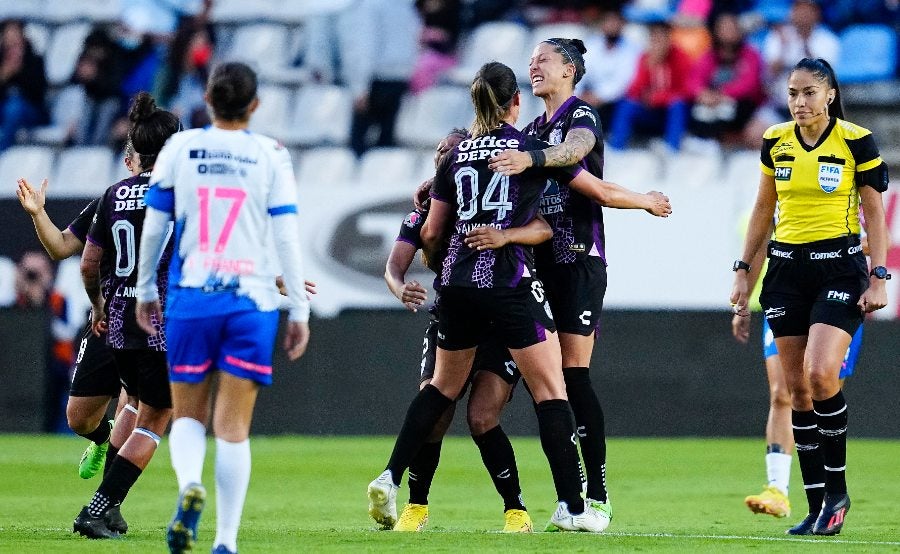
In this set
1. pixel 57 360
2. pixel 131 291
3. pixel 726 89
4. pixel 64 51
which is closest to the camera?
pixel 131 291

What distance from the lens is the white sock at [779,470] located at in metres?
8.12

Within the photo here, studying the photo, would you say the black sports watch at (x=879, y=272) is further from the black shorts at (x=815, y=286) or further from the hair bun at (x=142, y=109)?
the hair bun at (x=142, y=109)

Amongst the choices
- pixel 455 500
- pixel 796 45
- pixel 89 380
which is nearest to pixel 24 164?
pixel 796 45

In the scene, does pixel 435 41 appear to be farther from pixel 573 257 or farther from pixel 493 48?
pixel 573 257

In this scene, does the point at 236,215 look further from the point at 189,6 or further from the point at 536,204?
the point at 189,6

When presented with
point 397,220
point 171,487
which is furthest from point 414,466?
point 397,220

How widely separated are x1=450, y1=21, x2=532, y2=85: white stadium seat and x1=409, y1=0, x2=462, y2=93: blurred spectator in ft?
0.53

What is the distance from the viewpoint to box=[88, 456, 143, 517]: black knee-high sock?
6.48m

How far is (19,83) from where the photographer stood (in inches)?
730

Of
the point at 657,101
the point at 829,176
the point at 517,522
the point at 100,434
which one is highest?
the point at 657,101

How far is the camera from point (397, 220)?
55.7 feet

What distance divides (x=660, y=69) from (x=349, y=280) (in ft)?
14.7

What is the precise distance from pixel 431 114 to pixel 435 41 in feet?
3.39

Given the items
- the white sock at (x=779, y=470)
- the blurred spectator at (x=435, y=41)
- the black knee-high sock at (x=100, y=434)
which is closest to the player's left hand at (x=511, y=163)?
the white sock at (x=779, y=470)
